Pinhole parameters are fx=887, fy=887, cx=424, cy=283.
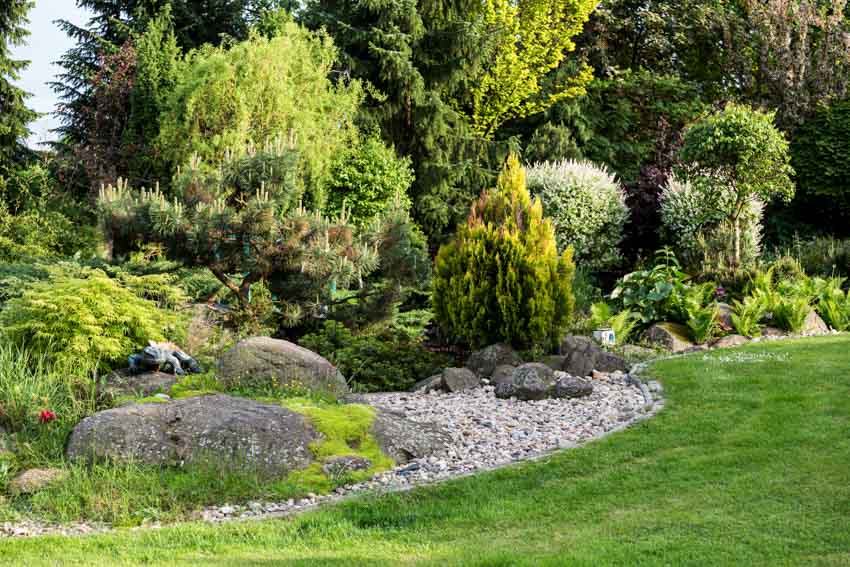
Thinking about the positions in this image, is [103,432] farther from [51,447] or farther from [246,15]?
[246,15]

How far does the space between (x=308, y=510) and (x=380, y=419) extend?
4.58 feet

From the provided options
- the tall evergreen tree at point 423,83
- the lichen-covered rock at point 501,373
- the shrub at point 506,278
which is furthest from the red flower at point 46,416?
the tall evergreen tree at point 423,83

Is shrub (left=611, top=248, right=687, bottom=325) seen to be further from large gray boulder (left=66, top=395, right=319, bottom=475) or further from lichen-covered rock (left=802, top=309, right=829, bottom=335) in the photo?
large gray boulder (left=66, top=395, right=319, bottom=475)

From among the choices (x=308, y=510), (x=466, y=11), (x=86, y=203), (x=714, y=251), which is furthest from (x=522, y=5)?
(x=308, y=510)

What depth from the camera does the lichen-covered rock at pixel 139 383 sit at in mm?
7568

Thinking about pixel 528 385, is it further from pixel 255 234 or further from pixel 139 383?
pixel 255 234

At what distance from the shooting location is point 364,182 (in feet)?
54.5

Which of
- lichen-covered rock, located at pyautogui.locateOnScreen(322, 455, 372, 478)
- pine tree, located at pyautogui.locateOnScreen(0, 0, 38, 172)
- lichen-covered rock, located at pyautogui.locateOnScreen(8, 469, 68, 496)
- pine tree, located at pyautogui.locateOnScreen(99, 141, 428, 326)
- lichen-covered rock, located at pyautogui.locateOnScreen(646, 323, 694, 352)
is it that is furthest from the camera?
pine tree, located at pyautogui.locateOnScreen(0, 0, 38, 172)

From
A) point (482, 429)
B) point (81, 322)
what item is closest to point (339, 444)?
point (482, 429)

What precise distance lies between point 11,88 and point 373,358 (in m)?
15.2

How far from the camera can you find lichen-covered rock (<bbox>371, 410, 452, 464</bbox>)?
20.5ft

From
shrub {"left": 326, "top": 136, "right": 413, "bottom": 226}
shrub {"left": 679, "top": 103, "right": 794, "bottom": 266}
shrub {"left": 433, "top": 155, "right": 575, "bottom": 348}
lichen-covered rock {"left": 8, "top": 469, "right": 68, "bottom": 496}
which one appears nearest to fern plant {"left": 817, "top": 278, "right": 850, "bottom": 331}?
shrub {"left": 679, "top": 103, "right": 794, "bottom": 266}

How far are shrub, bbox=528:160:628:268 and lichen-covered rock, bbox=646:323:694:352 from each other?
455cm

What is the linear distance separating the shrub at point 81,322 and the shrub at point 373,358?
186 centimetres
